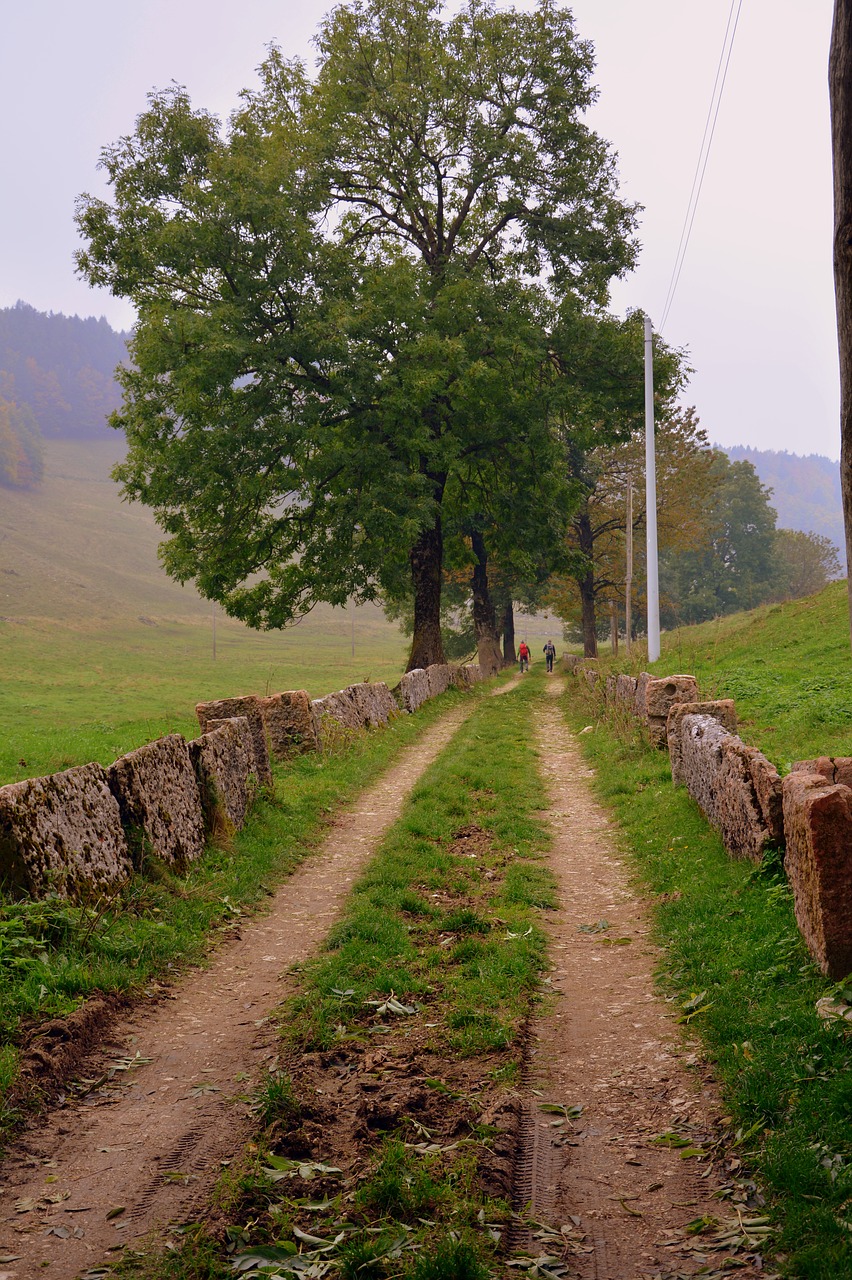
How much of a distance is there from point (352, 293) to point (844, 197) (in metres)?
22.1

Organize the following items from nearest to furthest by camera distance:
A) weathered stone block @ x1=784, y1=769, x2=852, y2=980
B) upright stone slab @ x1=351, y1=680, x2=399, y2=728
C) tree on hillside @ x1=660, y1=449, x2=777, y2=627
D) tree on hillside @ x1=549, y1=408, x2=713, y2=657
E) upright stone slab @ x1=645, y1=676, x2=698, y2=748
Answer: weathered stone block @ x1=784, y1=769, x2=852, y2=980 → upright stone slab @ x1=645, y1=676, x2=698, y2=748 → upright stone slab @ x1=351, y1=680, x2=399, y2=728 → tree on hillside @ x1=549, y1=408, x2=713, y2=657 → tree on hillside @ x1=660, y1=449, x2=777, y2=627

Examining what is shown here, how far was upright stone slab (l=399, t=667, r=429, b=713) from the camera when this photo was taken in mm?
23594

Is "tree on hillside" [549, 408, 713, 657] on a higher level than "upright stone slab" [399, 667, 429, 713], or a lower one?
higher

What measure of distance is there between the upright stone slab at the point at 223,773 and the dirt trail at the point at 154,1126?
7.63 ft

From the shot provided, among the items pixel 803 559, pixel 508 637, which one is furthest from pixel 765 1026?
pixel 803 559

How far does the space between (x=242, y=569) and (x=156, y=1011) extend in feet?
67.3

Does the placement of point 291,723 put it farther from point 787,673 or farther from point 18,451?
point 18,451

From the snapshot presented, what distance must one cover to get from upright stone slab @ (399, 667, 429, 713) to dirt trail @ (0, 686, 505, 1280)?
15681 millimetres

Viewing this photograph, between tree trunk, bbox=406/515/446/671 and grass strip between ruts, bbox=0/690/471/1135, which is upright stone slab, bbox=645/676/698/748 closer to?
grass strip between ruts, bbox=0/690/471/1135

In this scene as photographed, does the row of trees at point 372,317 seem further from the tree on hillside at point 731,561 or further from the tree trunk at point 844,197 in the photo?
the tree on hillside at point 731,561

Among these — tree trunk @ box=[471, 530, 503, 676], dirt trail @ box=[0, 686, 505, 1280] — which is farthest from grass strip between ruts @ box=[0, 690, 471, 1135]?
tree trunk @ box=[471, 530, 503, 676]

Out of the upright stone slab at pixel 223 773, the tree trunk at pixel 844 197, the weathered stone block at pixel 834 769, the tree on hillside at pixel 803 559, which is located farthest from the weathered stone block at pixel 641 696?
the tree on hillside at pixel 803 559

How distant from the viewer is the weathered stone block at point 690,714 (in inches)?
464

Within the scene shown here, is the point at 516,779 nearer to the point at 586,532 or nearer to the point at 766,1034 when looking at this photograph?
the point at 766,1034
